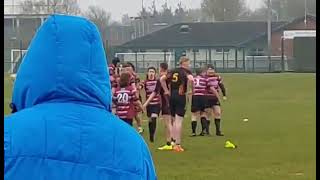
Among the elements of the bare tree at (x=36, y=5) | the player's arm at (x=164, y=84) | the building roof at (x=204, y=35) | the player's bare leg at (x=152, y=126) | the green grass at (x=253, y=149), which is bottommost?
the green grass at (x=253, y=149)

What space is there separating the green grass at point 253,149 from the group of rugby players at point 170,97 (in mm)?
442

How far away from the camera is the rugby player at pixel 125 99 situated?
50.7 feet

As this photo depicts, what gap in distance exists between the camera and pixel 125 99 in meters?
15.6

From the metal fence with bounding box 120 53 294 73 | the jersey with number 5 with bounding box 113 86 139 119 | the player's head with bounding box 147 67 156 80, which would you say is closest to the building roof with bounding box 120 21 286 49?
the metal fence with bounding box 120 53 294 73

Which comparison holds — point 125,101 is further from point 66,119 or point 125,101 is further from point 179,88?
point 66,119

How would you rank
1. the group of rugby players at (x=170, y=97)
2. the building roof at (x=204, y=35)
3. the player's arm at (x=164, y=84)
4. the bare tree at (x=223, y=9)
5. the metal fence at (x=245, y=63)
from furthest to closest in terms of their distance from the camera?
the bare tree at (x=223, y=9) < the building roof at (x=204, y=35) < the metal fence at (x=245, y=63) < the player's arm at (x=164, y=84) < the group of rugby players at (x=170, y=97)

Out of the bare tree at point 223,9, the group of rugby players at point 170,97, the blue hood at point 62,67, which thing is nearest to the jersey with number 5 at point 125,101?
the group of rugby players at point 170,97

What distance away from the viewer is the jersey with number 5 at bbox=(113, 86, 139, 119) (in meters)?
15.5

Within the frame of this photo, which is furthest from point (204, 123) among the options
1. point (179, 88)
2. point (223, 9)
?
point (223, 9)

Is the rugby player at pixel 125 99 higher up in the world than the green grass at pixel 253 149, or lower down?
higher up

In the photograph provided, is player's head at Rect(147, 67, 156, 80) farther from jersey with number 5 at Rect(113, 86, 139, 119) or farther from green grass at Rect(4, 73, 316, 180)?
jersey with number 5 at Rect(113, 86, 139, 119)

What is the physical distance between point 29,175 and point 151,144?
14343 mm

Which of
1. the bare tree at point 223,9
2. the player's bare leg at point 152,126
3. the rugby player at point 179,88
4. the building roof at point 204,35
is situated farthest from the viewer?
the bare tree at point 223,9

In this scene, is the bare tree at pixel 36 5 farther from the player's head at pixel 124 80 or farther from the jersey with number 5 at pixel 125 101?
the player's head at pixel 124 80
